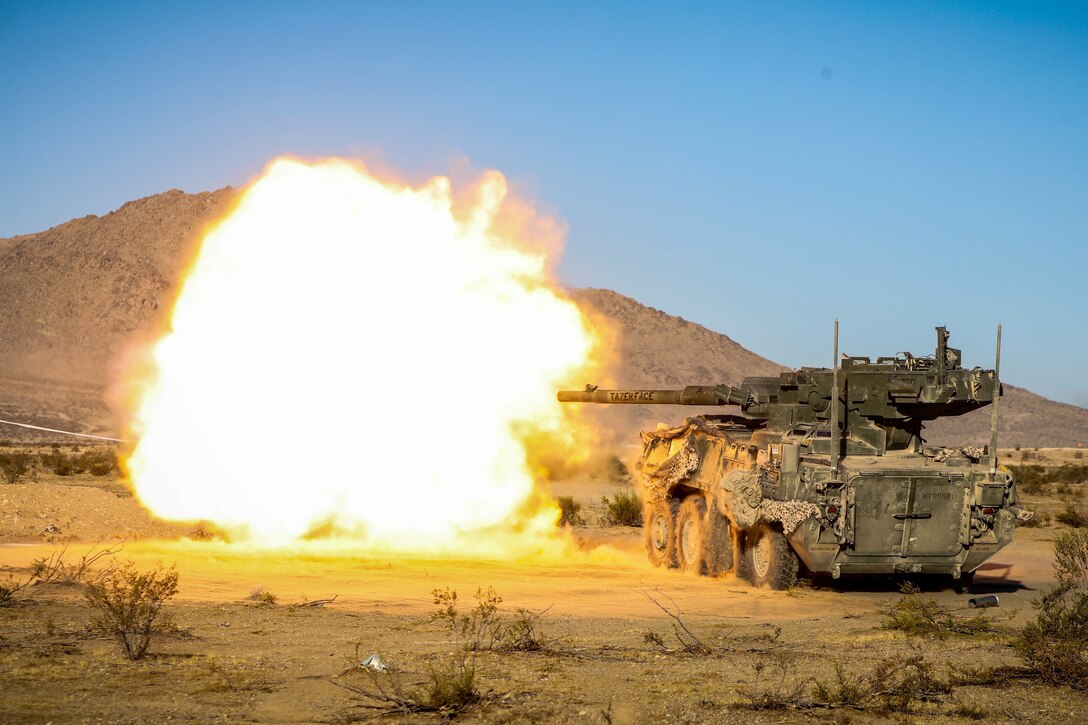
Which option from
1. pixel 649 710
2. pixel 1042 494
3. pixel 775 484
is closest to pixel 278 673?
pixel 649 710

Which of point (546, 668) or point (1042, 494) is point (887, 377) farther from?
point (1042, 494)

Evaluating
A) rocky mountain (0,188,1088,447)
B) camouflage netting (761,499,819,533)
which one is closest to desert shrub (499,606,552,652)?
camouflage netting (761,499,819,533)

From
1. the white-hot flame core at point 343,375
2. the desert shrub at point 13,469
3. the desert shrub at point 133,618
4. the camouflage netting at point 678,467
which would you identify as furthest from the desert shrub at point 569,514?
the desert shrub at point 133,618

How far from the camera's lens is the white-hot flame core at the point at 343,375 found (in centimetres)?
2195

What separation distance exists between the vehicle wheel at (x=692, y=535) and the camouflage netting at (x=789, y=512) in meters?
2.95

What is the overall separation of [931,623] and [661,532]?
8.20 metres

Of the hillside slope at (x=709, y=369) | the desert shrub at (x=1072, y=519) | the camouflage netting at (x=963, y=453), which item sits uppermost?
the hillside slope at (x=709, y=369)

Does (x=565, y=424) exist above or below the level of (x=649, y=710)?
above

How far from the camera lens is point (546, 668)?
10.4m

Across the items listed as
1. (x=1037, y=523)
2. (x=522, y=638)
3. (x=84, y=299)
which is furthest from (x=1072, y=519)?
(x=84, y=299)

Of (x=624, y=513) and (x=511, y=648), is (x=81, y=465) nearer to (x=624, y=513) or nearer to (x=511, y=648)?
(x=624, y=513)

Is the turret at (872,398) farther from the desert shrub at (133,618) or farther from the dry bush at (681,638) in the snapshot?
the desert shrub at (133,618)

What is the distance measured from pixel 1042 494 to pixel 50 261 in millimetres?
85022

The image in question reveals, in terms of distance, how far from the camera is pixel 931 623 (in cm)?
1314
